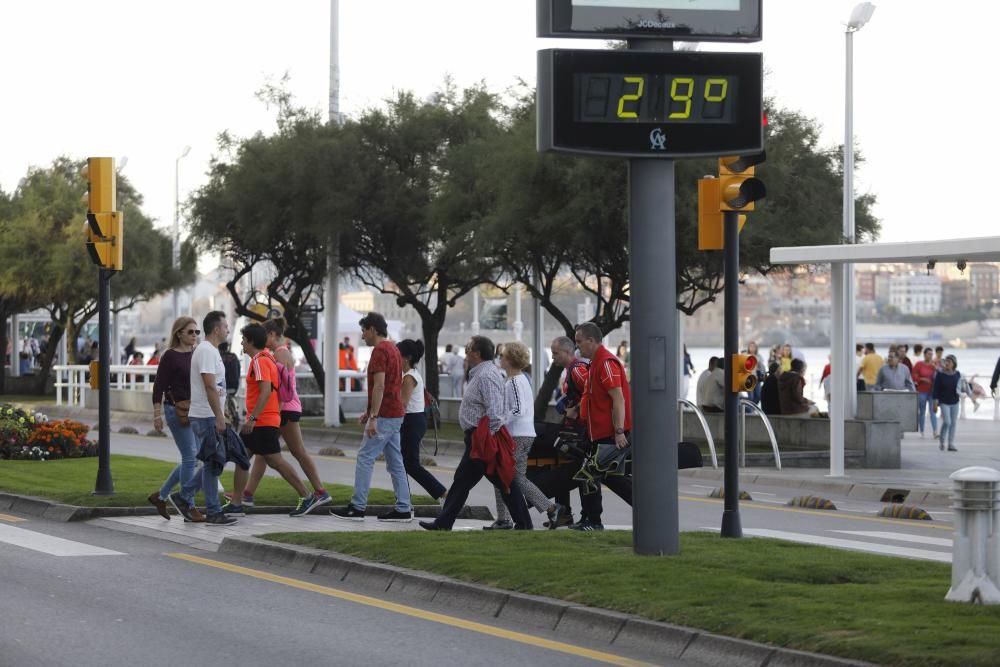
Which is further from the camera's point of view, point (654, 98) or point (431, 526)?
point (431, 526)

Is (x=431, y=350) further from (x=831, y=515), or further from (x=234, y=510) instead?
(x=234, y=510)

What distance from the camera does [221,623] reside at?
9.38 meters

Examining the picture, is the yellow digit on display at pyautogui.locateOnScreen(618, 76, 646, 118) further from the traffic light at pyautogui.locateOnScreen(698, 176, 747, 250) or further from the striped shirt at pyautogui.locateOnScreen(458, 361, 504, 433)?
the striped shirt at pyautogui.locateOnScreen(458, 361, 504, 433)

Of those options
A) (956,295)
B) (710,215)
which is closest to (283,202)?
(710,215)

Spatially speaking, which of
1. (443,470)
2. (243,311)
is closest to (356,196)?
(243,311)

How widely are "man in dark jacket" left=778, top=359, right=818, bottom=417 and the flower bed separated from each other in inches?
461

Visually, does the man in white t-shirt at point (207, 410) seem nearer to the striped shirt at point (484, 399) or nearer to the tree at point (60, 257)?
the striped shirt at point (484, 399)

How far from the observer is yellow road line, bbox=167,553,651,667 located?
27.7 feet

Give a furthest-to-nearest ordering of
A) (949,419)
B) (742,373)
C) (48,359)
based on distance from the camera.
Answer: (48,359) → (949,419) → (742,373)

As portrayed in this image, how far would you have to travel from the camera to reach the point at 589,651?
8.56m

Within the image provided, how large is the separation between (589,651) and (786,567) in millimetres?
2360

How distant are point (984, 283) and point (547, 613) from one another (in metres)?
99.5

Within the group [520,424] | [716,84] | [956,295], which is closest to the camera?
[716,84]

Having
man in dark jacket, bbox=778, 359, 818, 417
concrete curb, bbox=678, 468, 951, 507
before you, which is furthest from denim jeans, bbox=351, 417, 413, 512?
man in dark jacket, bbox=778, 359, 818, 417
